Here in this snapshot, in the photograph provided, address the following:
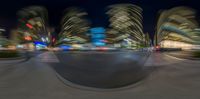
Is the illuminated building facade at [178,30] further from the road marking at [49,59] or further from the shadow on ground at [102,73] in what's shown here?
the shadow on ground at [102,73]

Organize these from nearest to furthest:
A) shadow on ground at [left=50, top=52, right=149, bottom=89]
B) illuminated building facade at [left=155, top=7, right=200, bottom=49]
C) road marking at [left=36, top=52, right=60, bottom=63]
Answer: shadow on ground at [left=50, top=52, right=149, bottom=89] < road marking at [left=36, top=52, right=60, bottom=63] < illuminated building facade at [left=155, top=7, right=200, bottom=49]

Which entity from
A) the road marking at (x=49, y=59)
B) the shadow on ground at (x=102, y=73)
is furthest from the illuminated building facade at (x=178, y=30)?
the shadow on ground at (x=102, y=73)

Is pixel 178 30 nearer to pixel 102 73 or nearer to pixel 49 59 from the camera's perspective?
pixel 49 59

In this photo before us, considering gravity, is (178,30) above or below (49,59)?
above

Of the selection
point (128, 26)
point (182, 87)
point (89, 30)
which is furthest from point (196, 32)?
point (182, 87)

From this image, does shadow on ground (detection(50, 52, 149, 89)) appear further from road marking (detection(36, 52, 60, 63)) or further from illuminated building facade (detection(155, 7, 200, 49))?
illuminated building facade (detection(155, 7, 200, 49))

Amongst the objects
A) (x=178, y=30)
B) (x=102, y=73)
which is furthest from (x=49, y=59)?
(x=178, y=30)

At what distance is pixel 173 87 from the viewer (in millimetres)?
6602

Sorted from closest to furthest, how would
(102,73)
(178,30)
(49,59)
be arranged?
(102,73)
(49,59)
(178,30)

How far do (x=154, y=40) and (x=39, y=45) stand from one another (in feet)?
106

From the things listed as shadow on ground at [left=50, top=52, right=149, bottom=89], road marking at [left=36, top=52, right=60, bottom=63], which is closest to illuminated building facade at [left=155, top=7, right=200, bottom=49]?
road marking at [left=36, top=52, right=60, bottom=63]

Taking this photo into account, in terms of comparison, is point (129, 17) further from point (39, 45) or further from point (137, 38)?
point (39, 45)

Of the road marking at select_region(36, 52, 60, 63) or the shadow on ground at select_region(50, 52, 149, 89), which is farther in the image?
the road marking at select_region(36, 52, 60, 63)

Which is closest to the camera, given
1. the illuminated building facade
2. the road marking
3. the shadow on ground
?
the shadow on ground
